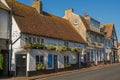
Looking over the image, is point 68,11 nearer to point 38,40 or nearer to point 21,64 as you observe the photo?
point 38,40

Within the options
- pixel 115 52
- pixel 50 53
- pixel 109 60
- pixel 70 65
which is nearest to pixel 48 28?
pixel 50 53

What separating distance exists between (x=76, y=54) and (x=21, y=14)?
12211mm

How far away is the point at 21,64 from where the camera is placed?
28312mm

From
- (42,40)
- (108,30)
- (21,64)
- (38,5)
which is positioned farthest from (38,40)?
(108,30)

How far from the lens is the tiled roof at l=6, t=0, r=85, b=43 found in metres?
30.1

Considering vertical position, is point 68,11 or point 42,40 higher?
point 68,11

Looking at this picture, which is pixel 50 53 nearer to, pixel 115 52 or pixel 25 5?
pixel 25 5

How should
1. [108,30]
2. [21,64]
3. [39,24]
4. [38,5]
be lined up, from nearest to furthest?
[21,64] → [39,24] → [38,5] → [108,30]

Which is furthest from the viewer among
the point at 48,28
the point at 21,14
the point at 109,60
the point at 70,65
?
the point at 109,60

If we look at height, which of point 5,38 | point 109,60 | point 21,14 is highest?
point 21,14

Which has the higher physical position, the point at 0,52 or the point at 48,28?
the point at 48,28

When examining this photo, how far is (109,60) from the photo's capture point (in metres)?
58.7

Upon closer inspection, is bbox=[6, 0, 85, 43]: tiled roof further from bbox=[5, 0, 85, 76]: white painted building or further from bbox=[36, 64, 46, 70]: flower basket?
bbox=[36, 64, 46, 70]: flower basket

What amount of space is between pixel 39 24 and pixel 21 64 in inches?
277
